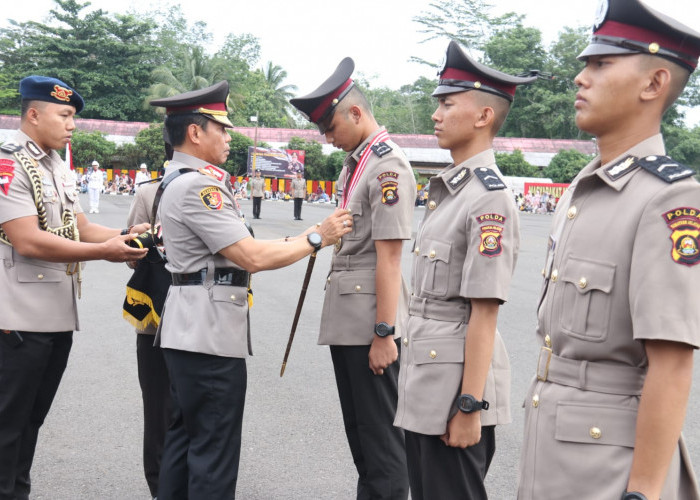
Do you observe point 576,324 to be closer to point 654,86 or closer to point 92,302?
point 654,86

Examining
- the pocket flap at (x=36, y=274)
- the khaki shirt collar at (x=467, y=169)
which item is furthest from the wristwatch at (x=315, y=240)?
the pocket flap at (x=36, y=274)

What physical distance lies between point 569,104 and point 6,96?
39.3 metres

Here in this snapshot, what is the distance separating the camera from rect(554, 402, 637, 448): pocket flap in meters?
1.68

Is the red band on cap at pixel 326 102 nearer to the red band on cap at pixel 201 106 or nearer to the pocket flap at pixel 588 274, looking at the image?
the red band on cap at pixel 201 106

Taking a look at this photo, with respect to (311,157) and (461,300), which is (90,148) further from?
(461,300)

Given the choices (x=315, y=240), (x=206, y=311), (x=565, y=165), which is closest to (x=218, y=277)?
(x=206, y=311)

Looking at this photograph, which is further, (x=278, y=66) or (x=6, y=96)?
(x=278, y=66)

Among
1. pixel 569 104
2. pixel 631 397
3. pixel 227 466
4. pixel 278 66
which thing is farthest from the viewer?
pixel 278 66

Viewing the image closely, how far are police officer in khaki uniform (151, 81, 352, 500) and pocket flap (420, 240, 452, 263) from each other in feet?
2.04

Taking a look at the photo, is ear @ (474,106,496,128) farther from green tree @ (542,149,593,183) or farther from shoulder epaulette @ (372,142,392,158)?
green tree @ (542,149,593,183)

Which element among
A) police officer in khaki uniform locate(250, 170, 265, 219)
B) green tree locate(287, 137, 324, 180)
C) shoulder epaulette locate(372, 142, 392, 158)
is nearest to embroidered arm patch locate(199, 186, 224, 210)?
shoulder epaulette locate(372, 142, 392, 158)

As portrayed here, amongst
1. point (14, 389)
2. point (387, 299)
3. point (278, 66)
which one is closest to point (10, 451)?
point (14, 389)

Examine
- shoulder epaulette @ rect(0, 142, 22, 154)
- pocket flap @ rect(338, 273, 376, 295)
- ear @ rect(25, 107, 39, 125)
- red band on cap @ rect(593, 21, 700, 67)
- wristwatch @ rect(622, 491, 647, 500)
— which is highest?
red band on cap @ rect(593, 21, 700, 67)

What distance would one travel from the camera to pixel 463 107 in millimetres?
2617
